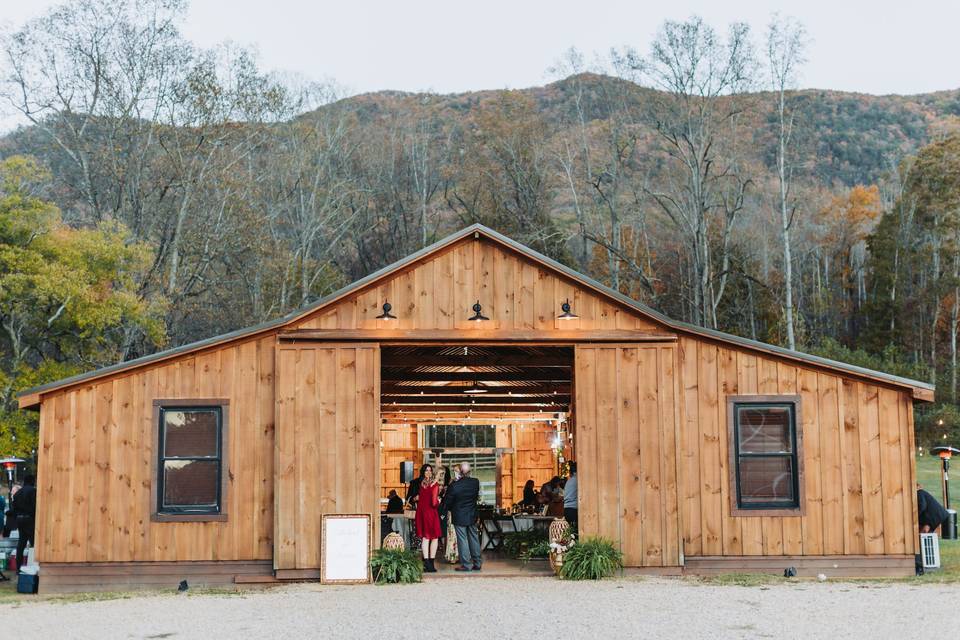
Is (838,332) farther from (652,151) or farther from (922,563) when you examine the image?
(922,563)

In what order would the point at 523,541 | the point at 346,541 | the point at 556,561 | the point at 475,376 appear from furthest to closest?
the point at 475,376
the point at 523,541
the point at 556,561
the point at 346,541

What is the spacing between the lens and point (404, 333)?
1323cm

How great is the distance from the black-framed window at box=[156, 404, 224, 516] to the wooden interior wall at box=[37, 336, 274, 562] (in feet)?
0.44

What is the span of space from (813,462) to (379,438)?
5.35 meters

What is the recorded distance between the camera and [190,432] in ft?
43.6

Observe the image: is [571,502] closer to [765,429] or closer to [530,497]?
[765,429]

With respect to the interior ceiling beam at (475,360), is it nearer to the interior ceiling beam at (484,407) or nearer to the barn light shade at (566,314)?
the barn light shade at (566,314)

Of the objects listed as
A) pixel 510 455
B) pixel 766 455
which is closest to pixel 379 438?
pixel 766 455

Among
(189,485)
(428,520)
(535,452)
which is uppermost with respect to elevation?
(535,452)

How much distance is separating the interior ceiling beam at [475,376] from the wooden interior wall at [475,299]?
12.8 feet

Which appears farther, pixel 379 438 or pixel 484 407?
pixel 484 407

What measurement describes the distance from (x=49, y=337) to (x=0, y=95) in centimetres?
732

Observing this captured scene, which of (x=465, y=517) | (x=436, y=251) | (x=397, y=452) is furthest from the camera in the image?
(x=397, y=452)

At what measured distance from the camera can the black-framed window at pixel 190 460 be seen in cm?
1313
